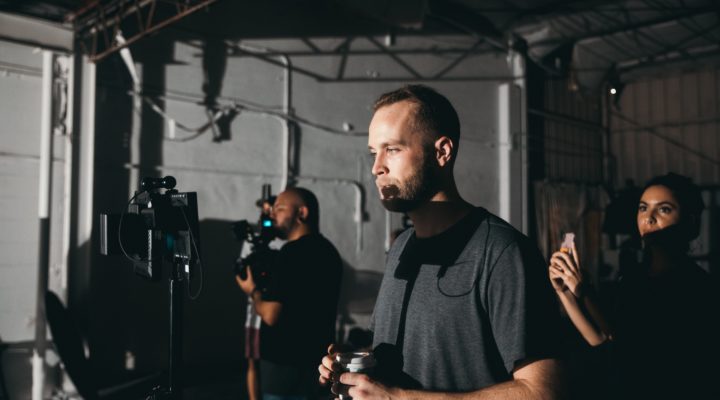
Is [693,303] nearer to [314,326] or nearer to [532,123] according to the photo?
[314,326]

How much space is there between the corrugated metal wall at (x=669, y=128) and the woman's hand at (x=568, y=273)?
11029 mm

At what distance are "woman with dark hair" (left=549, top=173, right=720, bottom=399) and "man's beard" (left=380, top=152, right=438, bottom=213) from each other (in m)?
1.00

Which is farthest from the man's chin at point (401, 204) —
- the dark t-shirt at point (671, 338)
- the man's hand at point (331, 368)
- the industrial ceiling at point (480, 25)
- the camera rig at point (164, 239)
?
the industrial ceiling at point (480, 25)

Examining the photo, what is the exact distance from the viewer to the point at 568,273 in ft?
7.07

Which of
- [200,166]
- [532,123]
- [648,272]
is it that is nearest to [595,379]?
[648,272]

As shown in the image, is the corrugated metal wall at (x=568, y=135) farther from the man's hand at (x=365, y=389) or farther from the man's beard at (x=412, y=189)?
the man's hand at (x=365, y=389)

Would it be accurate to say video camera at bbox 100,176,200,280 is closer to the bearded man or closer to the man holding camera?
the man holding camera

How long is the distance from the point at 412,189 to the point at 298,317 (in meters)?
1.42

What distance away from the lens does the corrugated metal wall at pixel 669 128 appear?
1143 cm

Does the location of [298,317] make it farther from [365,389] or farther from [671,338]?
[671,338]

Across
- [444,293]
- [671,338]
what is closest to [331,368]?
[444,293]

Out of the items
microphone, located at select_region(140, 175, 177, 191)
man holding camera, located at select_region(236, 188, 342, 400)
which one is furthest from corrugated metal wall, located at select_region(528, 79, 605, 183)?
microphone, located at select_region(140, 175, 177, 191)

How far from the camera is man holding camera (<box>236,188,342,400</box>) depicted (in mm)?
2553

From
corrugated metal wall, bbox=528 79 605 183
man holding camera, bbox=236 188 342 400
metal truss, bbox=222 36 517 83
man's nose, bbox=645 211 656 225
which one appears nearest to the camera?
man's nose, bbox=645 211 656 225
